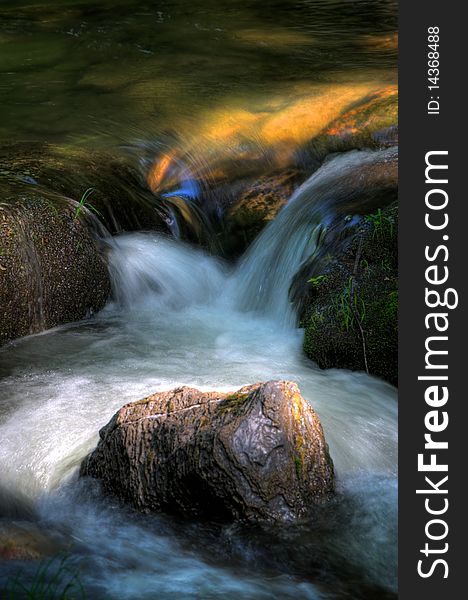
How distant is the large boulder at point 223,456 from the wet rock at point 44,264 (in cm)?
217

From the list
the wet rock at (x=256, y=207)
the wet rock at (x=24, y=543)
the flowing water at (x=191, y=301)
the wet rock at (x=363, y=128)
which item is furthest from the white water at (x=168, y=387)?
the wet rock at (x=363, y=128)

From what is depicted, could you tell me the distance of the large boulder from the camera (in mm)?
3820

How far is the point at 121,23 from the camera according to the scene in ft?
39.3

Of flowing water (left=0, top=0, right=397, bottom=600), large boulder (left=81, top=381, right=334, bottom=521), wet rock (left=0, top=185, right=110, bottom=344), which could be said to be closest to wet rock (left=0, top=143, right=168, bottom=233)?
flowing water (left=0, top=0, right=397, bottom=600)

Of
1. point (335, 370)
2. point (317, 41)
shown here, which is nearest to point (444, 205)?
point (335, 370)

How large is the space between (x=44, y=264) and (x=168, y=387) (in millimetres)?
1603

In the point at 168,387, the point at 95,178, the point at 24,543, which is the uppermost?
the point at 95,178

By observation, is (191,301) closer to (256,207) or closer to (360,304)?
(256,207)

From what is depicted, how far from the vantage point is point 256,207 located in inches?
319

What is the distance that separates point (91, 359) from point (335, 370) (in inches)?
65.3

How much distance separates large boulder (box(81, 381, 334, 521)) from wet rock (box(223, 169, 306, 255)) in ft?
13.0

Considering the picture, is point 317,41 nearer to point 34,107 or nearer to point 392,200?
point 34,107

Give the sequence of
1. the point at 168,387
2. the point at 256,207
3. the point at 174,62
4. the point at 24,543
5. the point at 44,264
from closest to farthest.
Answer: the point at 24,543 → the point at 168,387 → the point at 44,264 → the point at 256,207 → the point at 174,62

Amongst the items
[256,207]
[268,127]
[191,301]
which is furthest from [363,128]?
[191,301]
